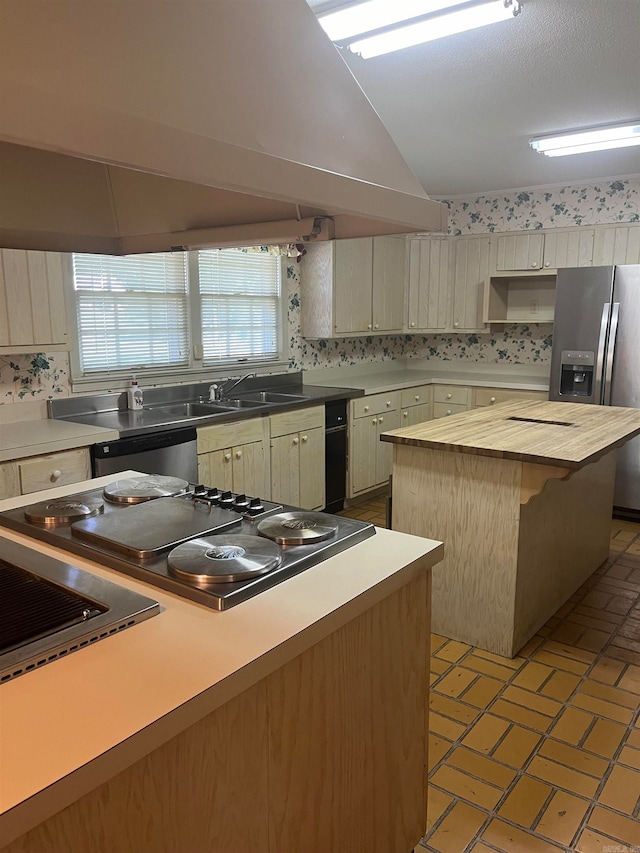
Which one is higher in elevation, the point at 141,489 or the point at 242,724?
the point at 141,489

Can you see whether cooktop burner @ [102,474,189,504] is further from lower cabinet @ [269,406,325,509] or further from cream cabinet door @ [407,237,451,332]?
cream cabinet door @ [407,237,451,332]

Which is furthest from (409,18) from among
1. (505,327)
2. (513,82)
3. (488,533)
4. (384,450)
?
(505,327)

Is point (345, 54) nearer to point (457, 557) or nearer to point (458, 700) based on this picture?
point (457, 557)

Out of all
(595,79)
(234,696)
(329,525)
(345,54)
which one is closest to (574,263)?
(595,79)

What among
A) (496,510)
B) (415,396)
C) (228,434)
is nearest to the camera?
(496,510)

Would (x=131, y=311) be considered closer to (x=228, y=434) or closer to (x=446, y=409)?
(x=228, y=434)

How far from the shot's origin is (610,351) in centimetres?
457

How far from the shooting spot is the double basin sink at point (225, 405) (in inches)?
157

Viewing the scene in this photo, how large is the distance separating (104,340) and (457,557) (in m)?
2.39

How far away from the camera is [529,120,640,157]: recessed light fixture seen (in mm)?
3643

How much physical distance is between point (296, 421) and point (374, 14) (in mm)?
2523

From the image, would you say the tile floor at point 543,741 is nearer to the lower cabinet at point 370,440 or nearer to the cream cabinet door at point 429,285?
the lower cabinet at point 370,440

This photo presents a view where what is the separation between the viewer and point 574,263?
5.21m

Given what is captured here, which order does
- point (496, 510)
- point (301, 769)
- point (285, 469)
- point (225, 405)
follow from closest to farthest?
point (301, 769) < point (496, 510) < point (285, 469) < point (225, 405)
